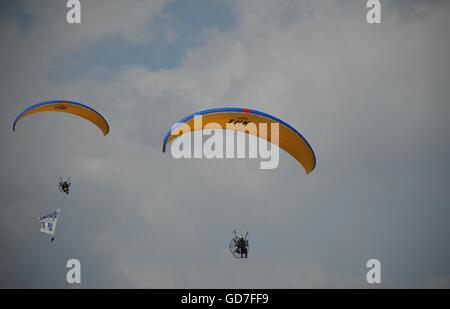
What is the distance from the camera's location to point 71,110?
36.4m

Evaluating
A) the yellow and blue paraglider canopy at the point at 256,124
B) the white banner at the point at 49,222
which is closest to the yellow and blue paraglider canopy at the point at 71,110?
the white banner at the point at 49,222

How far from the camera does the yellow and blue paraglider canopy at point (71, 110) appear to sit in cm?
3500

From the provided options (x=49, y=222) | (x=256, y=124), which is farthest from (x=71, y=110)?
(x=256, y=124)

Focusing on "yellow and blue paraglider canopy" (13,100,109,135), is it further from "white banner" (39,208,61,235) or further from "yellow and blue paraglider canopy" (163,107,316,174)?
"yellow and blue paraglider canopy" (163,107,316,174)

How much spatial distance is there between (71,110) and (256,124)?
550 inches

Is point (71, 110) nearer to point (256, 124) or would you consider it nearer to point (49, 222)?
point (49, 222)

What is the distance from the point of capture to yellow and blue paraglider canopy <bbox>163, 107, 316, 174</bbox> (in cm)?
2720

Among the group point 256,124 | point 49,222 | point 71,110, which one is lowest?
point 49,222

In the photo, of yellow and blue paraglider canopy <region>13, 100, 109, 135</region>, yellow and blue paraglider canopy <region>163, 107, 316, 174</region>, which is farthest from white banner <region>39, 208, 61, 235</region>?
yellow and blue paraglider canopy <region>163, 107, 316, 174</region>
